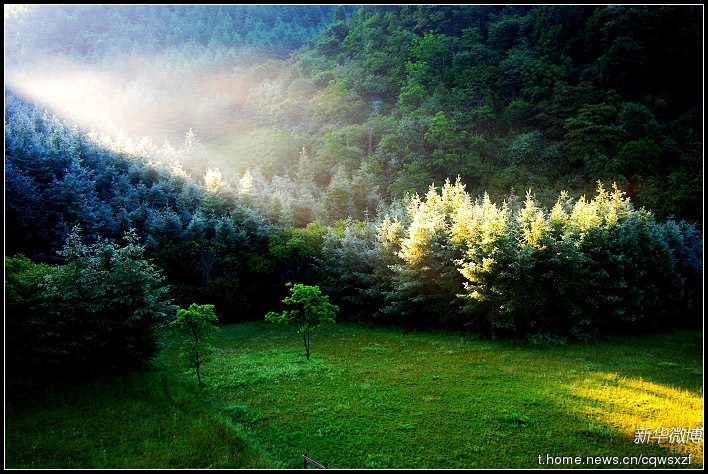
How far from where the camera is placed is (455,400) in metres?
8.75

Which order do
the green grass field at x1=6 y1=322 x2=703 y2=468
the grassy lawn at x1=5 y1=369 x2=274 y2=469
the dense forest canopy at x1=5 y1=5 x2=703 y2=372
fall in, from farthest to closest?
1. the dense forest canopy at x1=5 y1=5 x2=703 y2=372
2. the green grass field at x1=6 y1=322 x2=703 y2=468
3. the grassy lawn at x1=5 y1=369 x2=274 y2=469

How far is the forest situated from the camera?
46.2ft

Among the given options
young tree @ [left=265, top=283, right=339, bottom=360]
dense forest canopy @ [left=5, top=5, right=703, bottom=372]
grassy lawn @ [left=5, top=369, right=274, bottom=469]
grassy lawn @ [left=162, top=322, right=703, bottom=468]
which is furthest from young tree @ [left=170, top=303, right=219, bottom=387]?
dense forest canopy @ [left=5, top=5, right=703, bottom=372]

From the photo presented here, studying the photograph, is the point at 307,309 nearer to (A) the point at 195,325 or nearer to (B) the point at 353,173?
(A) the point at 195,325

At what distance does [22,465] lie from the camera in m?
6.23

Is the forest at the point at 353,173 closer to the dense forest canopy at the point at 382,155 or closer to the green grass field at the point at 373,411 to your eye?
the dense forest canopy at the point at 382,155

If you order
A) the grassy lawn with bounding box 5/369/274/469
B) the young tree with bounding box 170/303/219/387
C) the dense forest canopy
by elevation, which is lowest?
the grassy lawn with bounding box 5/369/274/469

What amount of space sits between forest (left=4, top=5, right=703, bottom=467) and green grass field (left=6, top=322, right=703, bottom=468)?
193 cm

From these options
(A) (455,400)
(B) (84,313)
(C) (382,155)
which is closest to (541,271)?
(A) (455,400)

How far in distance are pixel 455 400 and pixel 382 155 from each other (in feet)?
104

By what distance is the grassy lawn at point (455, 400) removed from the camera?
21.8ft

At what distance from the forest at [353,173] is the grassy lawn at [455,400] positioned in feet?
6.44

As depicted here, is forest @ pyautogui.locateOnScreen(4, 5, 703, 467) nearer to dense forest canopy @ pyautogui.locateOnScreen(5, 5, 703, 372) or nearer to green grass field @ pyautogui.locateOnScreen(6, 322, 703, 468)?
dense forest canopy @ pyautogui.locateOnScreen(5, 5, 703, 372)

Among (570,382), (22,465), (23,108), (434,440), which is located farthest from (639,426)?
(23,108)
